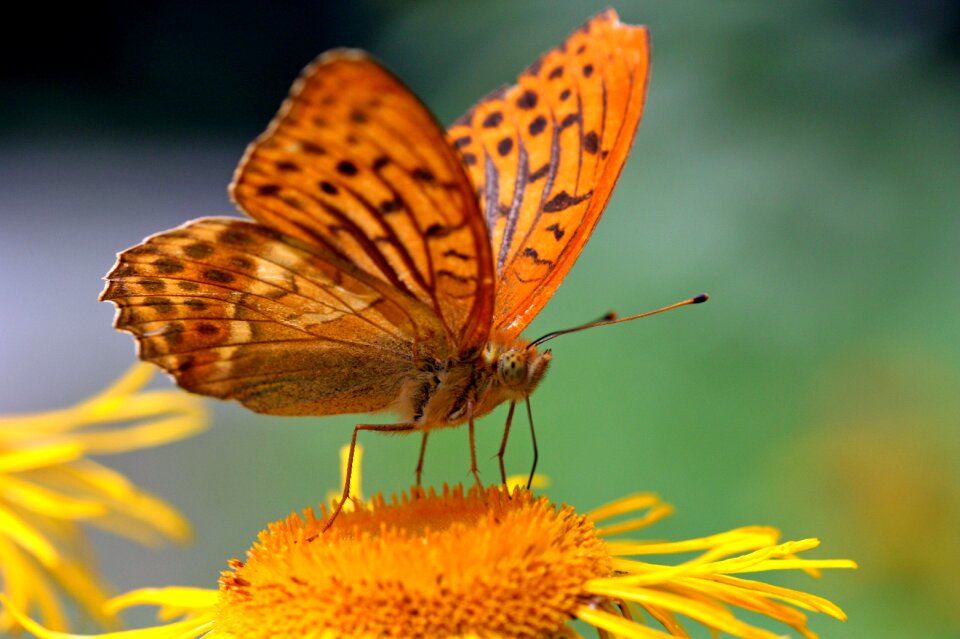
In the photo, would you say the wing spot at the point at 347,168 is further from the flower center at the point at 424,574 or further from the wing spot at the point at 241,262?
the flower center at the point at 424,574

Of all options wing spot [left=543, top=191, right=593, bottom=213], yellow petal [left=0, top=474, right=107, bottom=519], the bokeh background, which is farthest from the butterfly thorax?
the bokeh background

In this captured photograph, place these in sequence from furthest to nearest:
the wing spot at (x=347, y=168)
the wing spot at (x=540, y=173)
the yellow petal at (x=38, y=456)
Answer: the yellow petal at (x=38, y=456), the wing spot at (x=540, y=173), the wing spot at (x=347, y=168)

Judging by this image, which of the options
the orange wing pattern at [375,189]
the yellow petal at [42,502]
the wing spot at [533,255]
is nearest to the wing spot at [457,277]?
the orange wing pattern at [375,189]

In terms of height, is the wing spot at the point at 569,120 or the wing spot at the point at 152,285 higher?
the wing spot at the point at 569,120

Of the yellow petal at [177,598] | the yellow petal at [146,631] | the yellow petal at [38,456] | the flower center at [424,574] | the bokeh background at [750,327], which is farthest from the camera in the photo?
the bokeh background at [750,327]

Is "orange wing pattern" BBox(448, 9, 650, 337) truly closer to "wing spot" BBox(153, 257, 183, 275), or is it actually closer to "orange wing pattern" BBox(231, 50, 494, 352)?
"orange wing pattern" BBox(231, 50, 494, 352)

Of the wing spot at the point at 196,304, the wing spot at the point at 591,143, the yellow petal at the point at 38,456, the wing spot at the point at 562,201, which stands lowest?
the yellow petal at the point at 38,456

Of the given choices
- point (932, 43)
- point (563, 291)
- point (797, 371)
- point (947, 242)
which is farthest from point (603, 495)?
point (932, 43)

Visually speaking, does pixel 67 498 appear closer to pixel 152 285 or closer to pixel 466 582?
pixel 152 285
